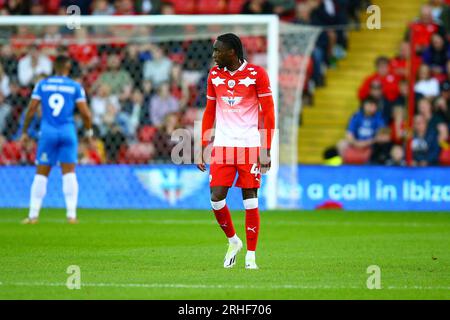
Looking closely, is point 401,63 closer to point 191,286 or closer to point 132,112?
point 132,112

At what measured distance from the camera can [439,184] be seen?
20.2m

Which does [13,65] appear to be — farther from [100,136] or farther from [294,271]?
[294,271]

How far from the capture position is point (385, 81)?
2194 centimetres

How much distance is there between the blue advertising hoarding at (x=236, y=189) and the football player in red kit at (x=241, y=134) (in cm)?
902

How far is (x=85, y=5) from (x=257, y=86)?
14380 millimetres

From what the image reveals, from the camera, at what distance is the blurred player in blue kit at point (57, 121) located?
16.6m

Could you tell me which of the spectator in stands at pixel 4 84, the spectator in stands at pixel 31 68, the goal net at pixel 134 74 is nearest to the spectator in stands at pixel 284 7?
the goal net at pixel 134 74

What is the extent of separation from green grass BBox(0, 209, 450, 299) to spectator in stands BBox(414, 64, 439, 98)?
11.2 feet

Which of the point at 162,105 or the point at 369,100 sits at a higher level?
the point at 369,100

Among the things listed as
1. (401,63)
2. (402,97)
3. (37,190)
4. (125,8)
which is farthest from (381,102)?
(37,190)

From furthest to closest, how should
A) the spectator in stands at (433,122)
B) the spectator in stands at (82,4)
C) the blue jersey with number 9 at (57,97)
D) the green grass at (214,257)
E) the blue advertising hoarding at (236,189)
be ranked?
the spectator in stands at (82,4), the spectator in stands at (433,122), the blue advertising hoarding at (236,189), the blue jersey with number 9 at (57,97), the green grass at (214,257)

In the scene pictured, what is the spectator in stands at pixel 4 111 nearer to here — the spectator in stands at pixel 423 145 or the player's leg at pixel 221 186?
the spectator in stands at pixel 423 145

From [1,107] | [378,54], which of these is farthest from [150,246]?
[378,54]

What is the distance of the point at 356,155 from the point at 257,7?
4.15 metres
